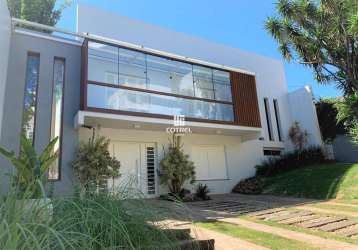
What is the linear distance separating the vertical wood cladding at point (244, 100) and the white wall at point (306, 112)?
487cm

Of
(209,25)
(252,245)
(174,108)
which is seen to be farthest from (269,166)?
(252,245)

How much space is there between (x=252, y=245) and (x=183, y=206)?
2.68 metres

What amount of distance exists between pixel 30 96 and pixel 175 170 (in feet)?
21.7

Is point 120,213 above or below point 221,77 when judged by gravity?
below

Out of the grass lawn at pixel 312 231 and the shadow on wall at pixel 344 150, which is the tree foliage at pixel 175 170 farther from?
the shadow on wall at pixel 344 150

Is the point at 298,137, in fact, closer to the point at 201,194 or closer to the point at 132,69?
the point at 201,194

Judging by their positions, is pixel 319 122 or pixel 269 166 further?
pixel 319 122

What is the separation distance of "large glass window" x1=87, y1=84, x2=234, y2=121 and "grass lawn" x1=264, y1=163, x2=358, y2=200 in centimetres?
398

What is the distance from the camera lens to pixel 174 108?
1313 cm

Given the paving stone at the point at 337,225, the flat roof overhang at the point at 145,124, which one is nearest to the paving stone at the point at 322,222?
the paving stone at the point at 337,225

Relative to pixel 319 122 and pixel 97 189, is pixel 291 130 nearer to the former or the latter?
pixel 319 122

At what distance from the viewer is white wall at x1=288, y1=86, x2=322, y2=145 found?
722 inches
